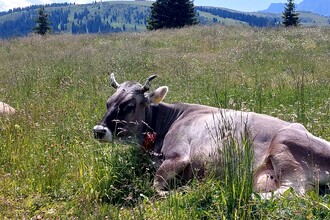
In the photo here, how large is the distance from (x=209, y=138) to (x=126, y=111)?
1442mm

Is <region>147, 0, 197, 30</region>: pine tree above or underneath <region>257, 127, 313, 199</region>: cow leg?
above

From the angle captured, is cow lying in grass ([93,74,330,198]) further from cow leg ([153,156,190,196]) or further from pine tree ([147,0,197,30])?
pine tree ([147,0,197,30])

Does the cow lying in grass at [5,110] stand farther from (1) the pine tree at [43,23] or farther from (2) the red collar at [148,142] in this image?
(1) the pine tree at [43,23]

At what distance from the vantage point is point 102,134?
6086 mm

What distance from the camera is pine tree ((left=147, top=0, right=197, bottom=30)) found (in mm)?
42688

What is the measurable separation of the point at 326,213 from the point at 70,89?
25.1ft

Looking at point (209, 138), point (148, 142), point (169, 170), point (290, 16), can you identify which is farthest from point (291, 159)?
point (290, 16)

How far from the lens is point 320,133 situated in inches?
254

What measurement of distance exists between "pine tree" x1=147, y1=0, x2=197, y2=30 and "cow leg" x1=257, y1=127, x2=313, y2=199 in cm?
3830

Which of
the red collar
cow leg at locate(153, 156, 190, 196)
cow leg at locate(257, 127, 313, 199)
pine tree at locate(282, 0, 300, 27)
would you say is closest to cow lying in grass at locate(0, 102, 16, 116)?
the red collar

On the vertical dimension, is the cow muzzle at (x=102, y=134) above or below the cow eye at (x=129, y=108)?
below

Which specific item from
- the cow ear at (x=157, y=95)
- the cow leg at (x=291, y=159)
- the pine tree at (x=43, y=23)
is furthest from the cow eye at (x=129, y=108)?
the pine tree at (x=43, y=23)

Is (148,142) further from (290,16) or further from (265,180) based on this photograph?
(290,16)

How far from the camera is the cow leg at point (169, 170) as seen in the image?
5637mm
